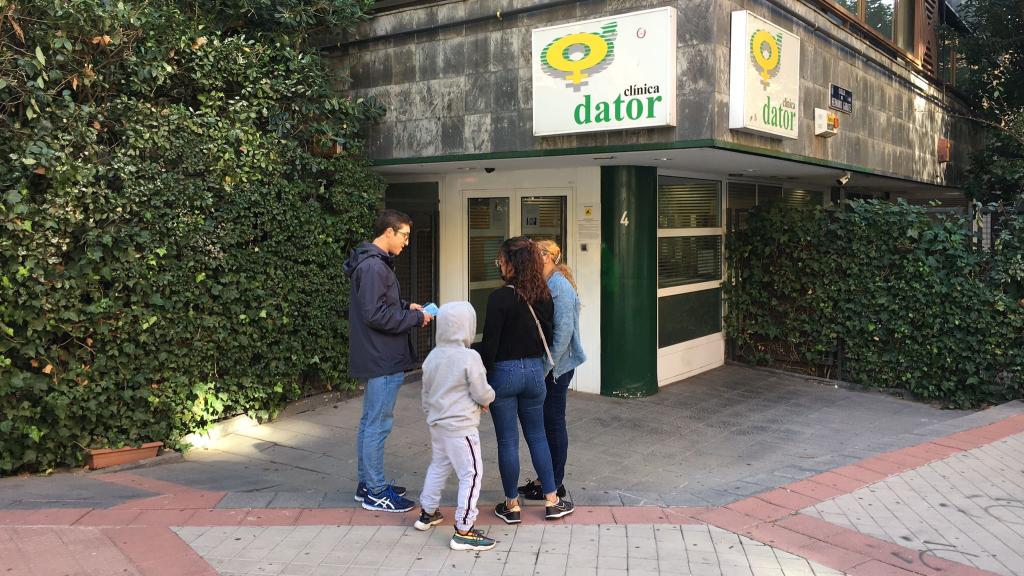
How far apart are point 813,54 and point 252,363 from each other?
20.1 ft

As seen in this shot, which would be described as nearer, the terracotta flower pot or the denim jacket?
the denim jacket

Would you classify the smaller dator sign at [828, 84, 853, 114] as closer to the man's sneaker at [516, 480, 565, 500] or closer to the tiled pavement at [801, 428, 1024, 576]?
the tiled pavement at [801, 428, 1024, 576]

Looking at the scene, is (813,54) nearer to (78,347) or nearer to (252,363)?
(252,363)

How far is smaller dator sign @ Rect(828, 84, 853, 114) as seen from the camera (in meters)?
8.60

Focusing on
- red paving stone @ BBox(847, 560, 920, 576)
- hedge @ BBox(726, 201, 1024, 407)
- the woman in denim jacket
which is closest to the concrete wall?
hedge @ BBox(726, 201, 1024, 407)

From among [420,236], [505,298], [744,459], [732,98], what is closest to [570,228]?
[420,236]

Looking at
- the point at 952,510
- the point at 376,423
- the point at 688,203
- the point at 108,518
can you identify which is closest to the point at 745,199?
the point at 688,203

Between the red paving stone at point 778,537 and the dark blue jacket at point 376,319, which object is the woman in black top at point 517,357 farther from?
the red paving stone at point 778,537

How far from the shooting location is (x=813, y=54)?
8266mm

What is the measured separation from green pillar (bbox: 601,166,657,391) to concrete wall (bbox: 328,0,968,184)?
1349 mm

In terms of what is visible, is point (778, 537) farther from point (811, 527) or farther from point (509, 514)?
point (509, 514)

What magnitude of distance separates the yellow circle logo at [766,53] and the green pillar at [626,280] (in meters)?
1.65

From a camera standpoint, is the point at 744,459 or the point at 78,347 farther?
the point at 744,459

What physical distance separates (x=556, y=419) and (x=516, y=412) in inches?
17.2
